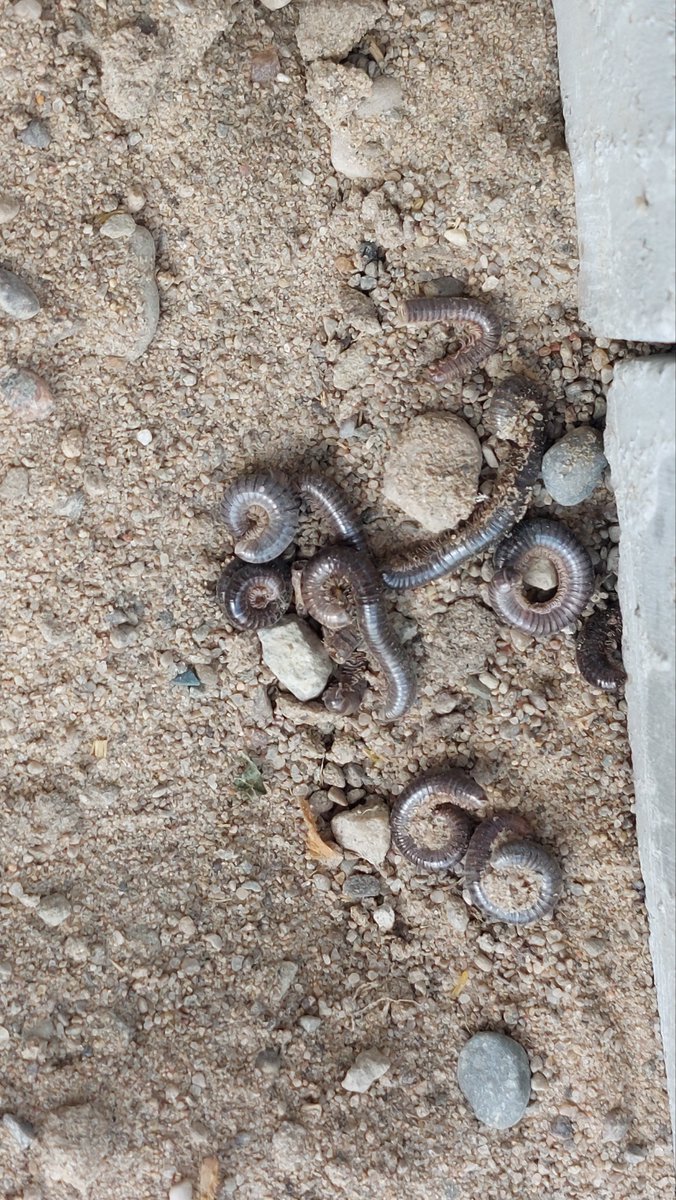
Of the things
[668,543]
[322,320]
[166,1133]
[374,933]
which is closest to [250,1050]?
[166,1133]

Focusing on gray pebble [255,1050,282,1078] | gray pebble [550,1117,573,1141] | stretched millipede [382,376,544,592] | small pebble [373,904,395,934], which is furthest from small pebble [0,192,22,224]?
gray pebble [550,1117,573,1141]

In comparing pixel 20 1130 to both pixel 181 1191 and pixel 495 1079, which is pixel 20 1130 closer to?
pixel 181 1191

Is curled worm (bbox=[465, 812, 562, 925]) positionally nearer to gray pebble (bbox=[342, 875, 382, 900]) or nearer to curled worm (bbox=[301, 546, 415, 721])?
gray pebble (bbox=[342, 875, 382, 900])

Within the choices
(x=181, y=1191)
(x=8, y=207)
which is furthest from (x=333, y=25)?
(x=181, y=1191)

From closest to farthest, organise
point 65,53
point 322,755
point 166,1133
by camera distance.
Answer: point 65,53 → point 166,1133 → point 322,755

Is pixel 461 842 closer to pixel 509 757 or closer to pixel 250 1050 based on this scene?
pixel 509 757

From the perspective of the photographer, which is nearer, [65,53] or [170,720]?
[65,53]
